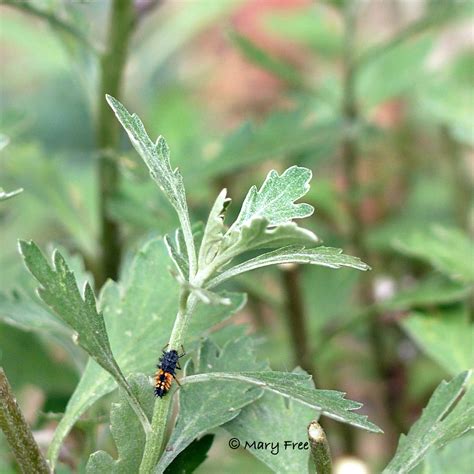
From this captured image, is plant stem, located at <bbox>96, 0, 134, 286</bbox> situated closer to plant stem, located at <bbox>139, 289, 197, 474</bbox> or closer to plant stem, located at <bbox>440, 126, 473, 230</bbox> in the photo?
plant stem, located at <bbox>139, 289, 197, 474</bbox>

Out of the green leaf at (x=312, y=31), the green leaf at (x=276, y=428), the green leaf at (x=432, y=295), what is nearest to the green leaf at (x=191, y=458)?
the green leaf at (x=276, y=428)

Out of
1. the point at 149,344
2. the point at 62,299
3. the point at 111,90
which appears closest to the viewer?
the point at 62,299

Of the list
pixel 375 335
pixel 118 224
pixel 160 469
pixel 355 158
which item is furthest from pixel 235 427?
pixel 355 158

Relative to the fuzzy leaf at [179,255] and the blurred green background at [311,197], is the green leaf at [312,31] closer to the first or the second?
the blurred green background at [311,197]

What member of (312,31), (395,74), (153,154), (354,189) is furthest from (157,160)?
(312,31)

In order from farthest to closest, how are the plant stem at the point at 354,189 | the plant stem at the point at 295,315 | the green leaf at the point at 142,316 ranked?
the plant stem at the point at 354,189 < the plant stem at the point at 295,315 < the green leaf at the point at 142,316

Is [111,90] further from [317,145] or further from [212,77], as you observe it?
[212,77]
